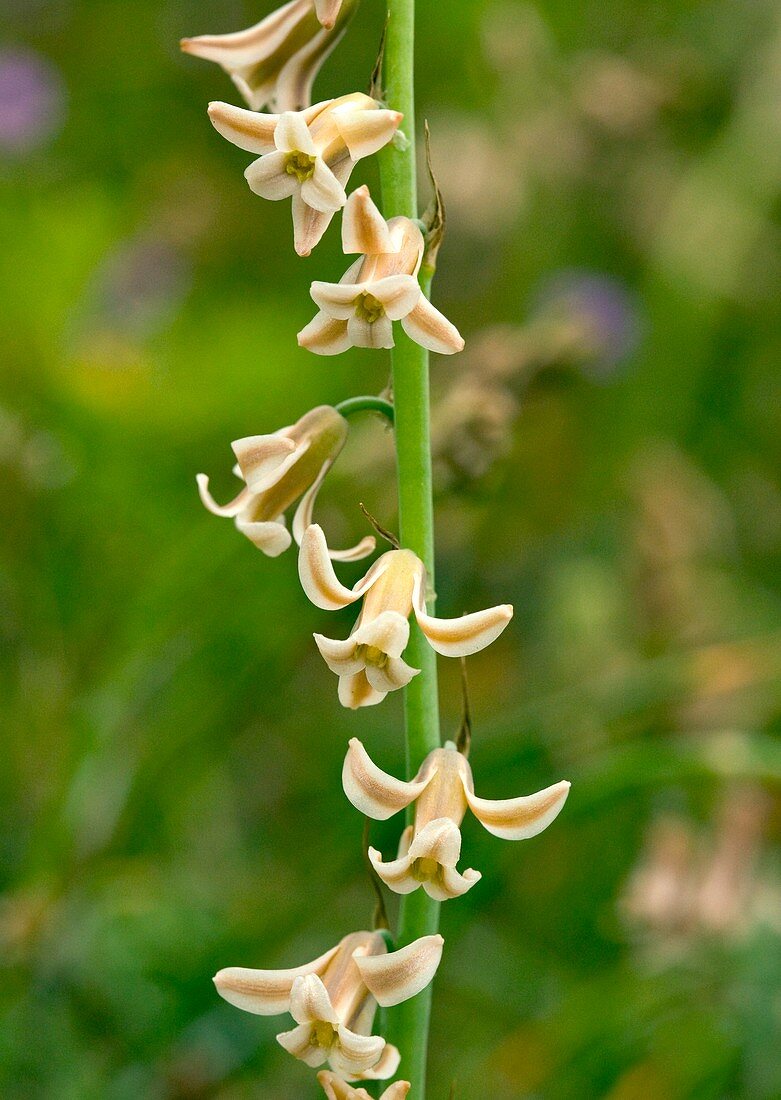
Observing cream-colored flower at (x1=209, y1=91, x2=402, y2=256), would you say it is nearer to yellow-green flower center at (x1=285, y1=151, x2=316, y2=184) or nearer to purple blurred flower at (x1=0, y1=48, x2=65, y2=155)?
yellow-green flower center at (x1=285, y1=151, x2=316, y2=184)

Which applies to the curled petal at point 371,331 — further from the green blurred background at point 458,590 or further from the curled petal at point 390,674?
the green blurred background at point 458,590

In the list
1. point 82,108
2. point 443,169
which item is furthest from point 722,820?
point 82,108

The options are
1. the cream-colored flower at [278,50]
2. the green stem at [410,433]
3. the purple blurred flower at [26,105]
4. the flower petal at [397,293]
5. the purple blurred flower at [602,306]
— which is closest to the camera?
the flower petal at [397,293]

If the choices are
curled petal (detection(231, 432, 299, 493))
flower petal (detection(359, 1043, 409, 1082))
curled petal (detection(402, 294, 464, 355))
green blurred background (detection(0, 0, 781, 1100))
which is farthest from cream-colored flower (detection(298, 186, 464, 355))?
green blurred background (detection(0, 0, 781, 1100))

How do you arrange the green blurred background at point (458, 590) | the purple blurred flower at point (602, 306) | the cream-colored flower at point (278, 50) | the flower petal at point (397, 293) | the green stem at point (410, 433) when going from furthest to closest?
the purple blurred flower at point (602, 306)
the green blurred background at point (458, 590)
the cream-colored flower at point (278, 50)
the green stem at point (410, 433)
the flower petal at point (397, 293)

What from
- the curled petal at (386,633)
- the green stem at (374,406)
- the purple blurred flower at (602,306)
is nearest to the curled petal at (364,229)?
the green stem at (374,406)

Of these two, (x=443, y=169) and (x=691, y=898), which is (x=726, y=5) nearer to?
(x=443, y=169)
